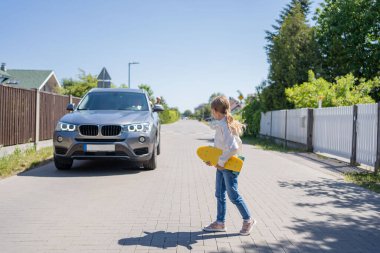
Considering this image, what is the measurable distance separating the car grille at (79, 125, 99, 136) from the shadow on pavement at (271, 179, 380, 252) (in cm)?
392

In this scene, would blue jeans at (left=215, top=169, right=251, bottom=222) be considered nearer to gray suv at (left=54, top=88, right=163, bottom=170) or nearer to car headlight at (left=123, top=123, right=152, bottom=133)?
gray suv at (left=54, top=88, right=163, bottom=170)

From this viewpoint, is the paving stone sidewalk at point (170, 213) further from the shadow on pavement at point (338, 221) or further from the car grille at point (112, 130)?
the car grille at point (112, 130)

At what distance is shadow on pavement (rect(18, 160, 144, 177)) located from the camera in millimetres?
8141

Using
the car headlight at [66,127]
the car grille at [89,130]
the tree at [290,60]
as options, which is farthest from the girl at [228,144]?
the tree at [290,60]

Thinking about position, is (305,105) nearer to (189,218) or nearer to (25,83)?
(189,218)

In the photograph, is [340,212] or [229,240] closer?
[229,240]

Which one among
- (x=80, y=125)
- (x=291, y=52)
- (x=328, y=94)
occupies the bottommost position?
(x=80, y=125)

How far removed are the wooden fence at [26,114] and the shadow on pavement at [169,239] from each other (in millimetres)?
6868

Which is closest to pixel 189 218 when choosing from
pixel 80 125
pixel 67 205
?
pixel 67 205

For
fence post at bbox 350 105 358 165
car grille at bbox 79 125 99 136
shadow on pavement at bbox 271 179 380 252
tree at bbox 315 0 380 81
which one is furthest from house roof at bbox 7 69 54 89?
shadow on pavement at bbox 271 179 380 252

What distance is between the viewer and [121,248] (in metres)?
3.77

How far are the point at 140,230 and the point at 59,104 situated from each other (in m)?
11.6

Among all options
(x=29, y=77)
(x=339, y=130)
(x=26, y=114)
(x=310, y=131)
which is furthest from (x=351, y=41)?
(x=29, y=77)

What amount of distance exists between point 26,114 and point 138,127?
4.76m
